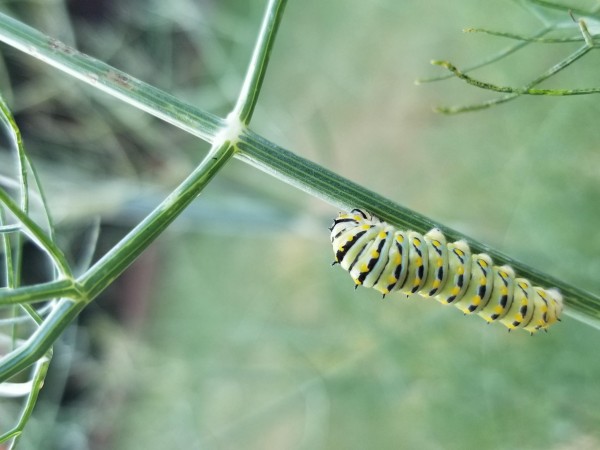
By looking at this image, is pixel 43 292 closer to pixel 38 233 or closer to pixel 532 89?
pixel 38 233

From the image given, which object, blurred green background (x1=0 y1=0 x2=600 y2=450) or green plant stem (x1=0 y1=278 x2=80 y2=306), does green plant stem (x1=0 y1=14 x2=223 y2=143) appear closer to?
green plant stem (x1=0 y1=278 x2=80 y2=306)

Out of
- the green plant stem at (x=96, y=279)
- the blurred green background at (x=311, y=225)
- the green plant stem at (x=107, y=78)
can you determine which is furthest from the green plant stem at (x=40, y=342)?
the blurred green background at (x=311, y=225)

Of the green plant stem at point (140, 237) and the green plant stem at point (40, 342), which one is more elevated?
the green plant stem at point (140, 237)

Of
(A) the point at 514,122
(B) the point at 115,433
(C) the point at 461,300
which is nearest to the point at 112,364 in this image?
(B) the point at 115,433

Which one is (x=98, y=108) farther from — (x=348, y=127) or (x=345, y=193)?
(x=345, y=193)

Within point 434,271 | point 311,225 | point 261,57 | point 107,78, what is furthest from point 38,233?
point 311,225

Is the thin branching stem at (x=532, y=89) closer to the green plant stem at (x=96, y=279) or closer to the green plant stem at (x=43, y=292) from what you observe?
the green plant stem at (x=96, y=279)
